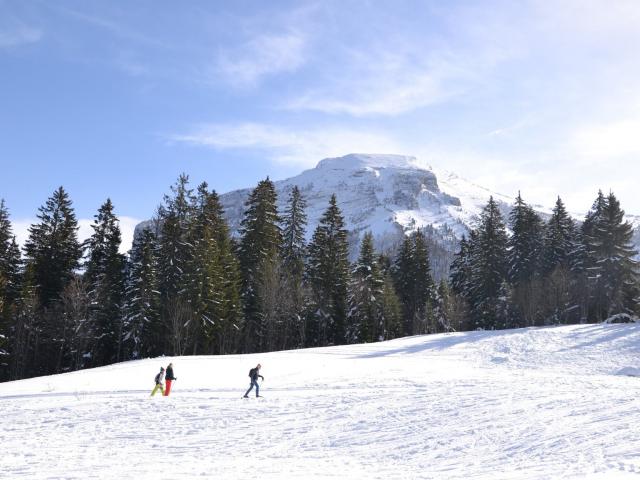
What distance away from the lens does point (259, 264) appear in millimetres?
48875

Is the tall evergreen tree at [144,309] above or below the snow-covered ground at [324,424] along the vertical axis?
above

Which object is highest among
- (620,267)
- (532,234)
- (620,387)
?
(532,234)

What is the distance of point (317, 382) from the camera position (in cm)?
2639

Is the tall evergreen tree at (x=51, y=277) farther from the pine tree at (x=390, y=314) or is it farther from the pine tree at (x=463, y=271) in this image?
the pine tree at (x=463, y=271)

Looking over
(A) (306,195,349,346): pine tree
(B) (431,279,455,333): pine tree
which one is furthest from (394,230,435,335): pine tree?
(A) (306,195,349,346): pine tree

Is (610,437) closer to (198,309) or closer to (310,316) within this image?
(198,309)

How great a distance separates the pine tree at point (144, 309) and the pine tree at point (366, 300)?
62.3 ft

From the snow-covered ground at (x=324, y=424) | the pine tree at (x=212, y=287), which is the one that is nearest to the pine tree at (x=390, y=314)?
the pine tree at (x=212, y=287)

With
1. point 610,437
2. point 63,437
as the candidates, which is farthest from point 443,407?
point 63,437

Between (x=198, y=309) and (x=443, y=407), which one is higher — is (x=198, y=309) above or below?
above

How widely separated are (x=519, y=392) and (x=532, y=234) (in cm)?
4352

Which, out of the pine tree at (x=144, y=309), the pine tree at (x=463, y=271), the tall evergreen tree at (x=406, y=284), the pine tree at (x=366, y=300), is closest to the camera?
the pine tree at (x=144, y=309)

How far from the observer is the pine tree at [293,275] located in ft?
159

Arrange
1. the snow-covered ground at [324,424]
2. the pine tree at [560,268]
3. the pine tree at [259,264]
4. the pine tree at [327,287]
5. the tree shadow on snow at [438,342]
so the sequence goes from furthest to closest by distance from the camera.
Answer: the pine tree at [560,268] < the pine tree at [327,287] < the pine tree at [259,264] < the tree shadow on snow at [438,342] < the snow-covered ground at [324,424]
